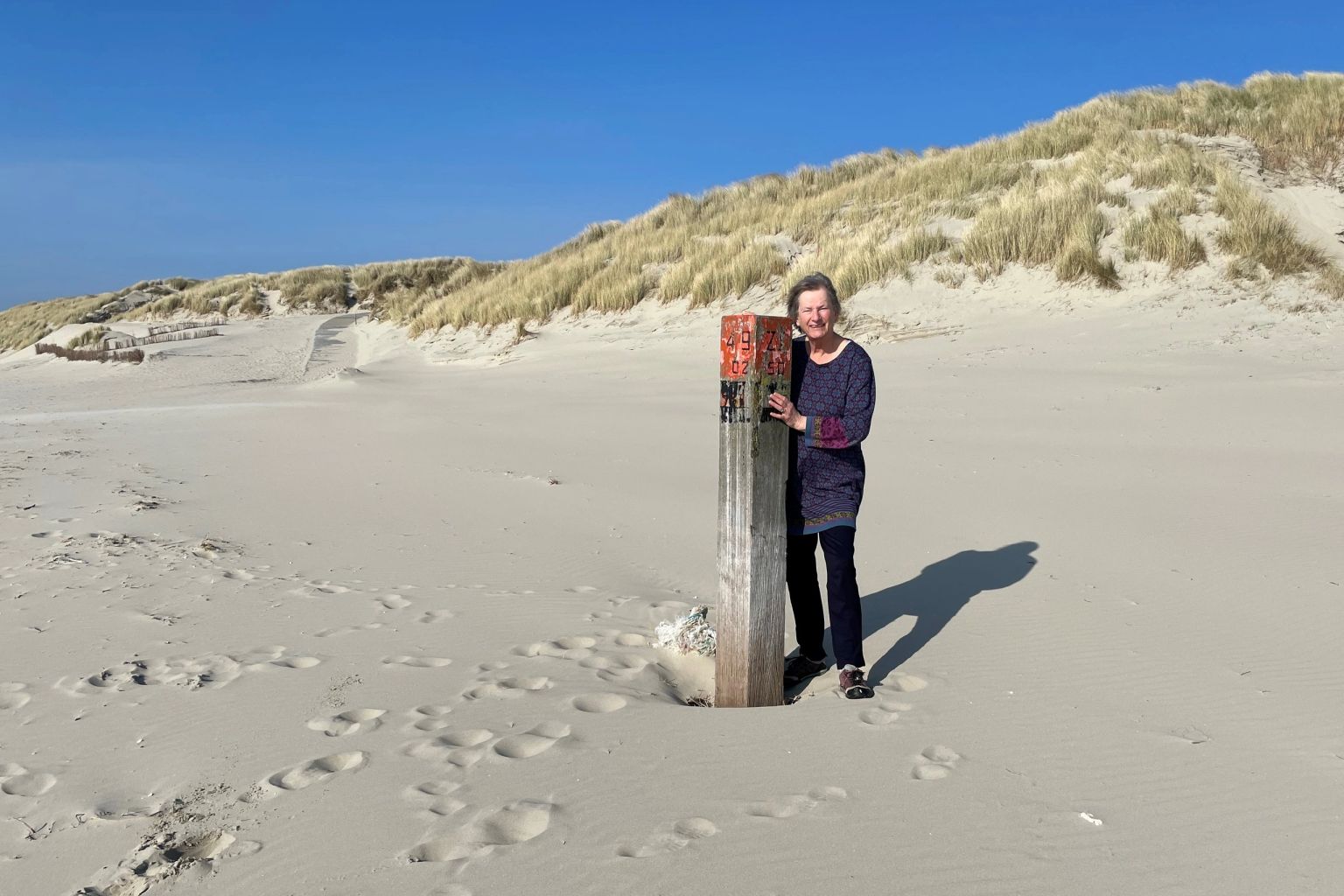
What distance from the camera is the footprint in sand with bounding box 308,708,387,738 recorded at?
10.2 ft

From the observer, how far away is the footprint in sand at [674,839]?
237 centimetres

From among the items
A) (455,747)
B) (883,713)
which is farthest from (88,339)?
(883,713)

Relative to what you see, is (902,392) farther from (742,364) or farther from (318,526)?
(742,364)

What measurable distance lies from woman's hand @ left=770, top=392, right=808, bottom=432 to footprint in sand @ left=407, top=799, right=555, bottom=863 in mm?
1582

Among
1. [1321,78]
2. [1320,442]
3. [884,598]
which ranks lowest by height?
[884,598]

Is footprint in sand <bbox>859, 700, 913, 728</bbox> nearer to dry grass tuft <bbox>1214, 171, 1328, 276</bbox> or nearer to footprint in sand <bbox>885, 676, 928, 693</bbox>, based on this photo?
footprint in sand <bbox>885, 676, 928, 693</bbox>

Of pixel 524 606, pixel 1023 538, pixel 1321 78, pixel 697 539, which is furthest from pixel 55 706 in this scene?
pixel 1321 78

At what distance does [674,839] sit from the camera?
2424 millimetres

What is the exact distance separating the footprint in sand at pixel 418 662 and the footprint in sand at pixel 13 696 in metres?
1.29

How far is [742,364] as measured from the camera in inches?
130

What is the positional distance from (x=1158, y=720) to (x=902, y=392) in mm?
7216

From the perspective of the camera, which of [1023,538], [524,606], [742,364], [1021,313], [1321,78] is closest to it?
[742,364]

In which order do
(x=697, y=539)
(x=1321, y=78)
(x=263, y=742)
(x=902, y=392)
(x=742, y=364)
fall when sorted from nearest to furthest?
(x=263, y=742) < (x=742, y=364) < (x=697, y=539) < (x=902, y=392) < (x=1321, y=78)

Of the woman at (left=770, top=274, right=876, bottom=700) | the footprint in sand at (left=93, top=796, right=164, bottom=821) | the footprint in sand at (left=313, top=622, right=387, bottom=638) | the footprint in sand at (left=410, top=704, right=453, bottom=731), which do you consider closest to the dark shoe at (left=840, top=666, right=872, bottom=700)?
the woman at (left=770, top=274, right=876, bottom=700)
